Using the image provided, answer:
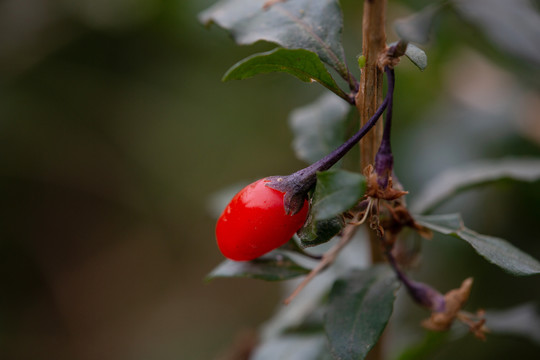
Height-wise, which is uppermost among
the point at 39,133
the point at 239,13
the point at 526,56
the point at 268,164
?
the point at 39,133

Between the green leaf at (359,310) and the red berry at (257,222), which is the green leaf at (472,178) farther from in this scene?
the red berry at (257,222)

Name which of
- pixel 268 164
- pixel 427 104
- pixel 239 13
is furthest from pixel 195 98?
pixel 239 13

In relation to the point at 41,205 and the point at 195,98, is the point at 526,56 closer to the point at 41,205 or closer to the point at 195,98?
the point at 195,98

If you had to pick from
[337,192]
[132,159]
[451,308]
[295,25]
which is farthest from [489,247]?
[132,159]

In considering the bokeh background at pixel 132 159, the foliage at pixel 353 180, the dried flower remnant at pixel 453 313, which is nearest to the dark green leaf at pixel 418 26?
the foliage at pixel 353 180

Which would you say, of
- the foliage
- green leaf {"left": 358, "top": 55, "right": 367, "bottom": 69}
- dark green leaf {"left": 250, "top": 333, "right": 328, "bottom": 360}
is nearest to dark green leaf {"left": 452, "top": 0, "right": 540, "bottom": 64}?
the foliage

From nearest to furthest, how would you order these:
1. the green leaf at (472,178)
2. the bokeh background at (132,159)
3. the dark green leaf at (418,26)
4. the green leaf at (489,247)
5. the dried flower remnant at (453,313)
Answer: the dark green leaf at (418,26) → the green leaf at (489,247) → the dried flower remnant at (453,313) → the green leaf at (472,178) → the bokeh background at (132,159)

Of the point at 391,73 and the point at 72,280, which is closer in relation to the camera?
the point at 391,73
